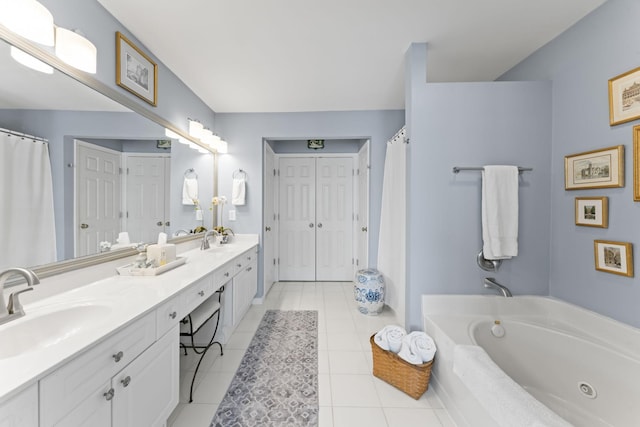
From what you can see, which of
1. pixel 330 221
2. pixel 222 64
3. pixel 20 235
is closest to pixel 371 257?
pixel 330 221

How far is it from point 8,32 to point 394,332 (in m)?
2.56

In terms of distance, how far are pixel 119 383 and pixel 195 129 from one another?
2.16 metres

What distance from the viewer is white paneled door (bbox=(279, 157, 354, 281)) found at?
385 cm

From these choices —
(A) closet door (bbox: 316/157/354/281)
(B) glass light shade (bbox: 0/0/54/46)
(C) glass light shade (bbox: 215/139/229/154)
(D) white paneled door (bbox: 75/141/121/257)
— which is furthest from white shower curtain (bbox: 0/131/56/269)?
(A) closet door (bbox: 316/157/354/281)

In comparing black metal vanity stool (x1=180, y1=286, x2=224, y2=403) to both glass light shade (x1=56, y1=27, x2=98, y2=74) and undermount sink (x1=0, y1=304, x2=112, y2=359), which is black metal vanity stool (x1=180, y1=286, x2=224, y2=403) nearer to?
undermount sink (x1=0, y1=304, x2=112, y2=359)

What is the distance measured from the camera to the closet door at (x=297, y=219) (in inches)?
152

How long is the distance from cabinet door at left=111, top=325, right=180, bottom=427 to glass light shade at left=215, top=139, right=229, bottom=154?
2.08m

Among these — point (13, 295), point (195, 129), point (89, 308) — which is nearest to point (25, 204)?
point (13, 295)

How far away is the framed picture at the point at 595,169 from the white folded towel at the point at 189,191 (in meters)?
3.06

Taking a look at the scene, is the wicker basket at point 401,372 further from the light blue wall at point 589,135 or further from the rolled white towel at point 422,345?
the light blue wall at point 589,135

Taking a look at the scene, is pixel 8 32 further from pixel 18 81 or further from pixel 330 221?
pixel 330 221

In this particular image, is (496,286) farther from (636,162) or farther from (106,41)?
(106,41)

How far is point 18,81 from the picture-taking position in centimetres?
112

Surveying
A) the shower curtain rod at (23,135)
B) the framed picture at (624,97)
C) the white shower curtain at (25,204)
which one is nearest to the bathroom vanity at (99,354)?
the white shower curtain at (25,204)
